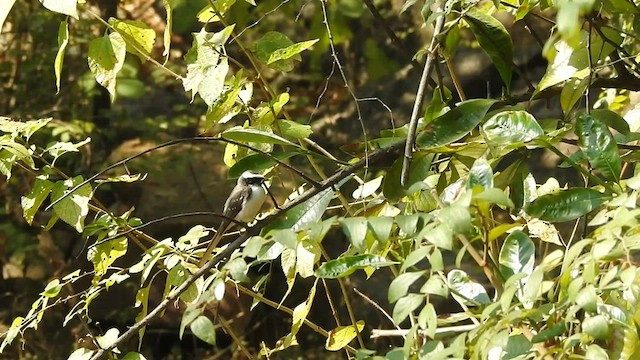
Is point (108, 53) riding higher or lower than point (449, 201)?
higher

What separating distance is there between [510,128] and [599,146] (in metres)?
0.10

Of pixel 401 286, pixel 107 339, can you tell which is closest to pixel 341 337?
pixel 107 339

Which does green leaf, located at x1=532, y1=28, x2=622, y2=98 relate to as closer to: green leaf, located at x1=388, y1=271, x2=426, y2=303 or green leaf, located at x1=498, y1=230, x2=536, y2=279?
green leaf, located at x1=498, y1=230, x2=536, y2=279

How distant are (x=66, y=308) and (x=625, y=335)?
3984 millimetres

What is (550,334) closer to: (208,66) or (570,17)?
(570,17)

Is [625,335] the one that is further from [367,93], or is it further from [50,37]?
[367,93]

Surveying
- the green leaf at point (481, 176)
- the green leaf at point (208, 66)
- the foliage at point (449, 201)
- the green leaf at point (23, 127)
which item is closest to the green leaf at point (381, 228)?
the foliage at point (449, 201)

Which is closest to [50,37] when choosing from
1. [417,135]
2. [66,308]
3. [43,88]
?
[43,88]

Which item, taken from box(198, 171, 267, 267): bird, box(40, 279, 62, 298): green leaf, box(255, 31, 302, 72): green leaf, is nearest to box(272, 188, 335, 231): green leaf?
box(255, 31, 302, 72): green leaf

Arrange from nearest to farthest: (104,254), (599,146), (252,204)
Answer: (599,146), (104,254), (252,204)

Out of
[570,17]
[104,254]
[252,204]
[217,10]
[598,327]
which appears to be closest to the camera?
[570,17]

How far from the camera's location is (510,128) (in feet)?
3.28

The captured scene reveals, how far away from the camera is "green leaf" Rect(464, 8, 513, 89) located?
1134 mm

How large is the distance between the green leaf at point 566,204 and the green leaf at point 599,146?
0.03 m
